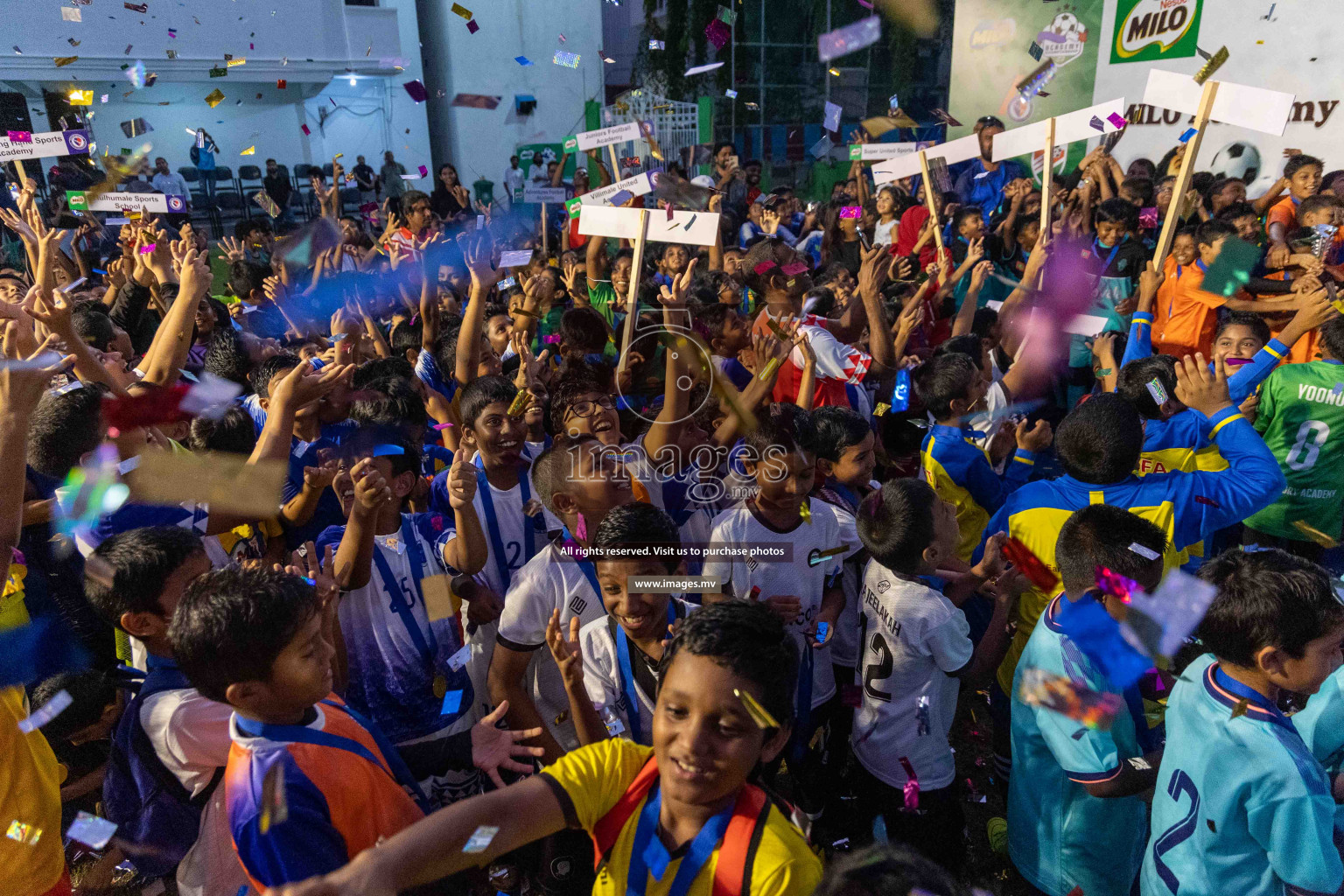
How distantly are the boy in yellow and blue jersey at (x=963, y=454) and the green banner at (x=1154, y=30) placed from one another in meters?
9.57

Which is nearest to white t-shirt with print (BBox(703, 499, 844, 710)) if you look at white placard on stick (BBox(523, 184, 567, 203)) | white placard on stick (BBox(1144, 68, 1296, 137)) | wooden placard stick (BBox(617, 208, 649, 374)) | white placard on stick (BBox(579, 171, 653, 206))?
wooden placard stick (BBox(617, 208, 649, 374))

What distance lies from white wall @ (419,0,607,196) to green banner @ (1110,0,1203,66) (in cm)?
1201

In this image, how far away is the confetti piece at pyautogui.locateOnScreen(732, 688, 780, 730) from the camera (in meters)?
1.52

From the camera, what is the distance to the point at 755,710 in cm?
152

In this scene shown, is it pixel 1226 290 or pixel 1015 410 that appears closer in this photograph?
pixel 1015 410

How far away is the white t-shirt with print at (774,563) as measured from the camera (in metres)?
2.54

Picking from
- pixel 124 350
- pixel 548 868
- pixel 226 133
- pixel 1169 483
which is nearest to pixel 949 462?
pixel 1169 483

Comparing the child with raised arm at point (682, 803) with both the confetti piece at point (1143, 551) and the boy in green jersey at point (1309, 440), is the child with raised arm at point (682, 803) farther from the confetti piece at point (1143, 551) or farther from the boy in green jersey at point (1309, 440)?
the boy in green jersey at point (1309, 440)

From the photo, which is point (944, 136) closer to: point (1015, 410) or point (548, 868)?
point (1015, 410)

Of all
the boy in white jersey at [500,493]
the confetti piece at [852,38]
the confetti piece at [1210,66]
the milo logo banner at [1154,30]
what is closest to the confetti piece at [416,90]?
the confetti piece at [852,38]

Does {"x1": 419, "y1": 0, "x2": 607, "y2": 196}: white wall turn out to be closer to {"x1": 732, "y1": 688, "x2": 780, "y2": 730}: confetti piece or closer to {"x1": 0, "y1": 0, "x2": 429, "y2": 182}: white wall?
{"x1": 0, "y1": 0, "x2": 429, "y2": 182}: white wall

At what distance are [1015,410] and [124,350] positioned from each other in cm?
462

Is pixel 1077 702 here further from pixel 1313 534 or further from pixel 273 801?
pixel 1313 534

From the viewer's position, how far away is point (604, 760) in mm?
1566
